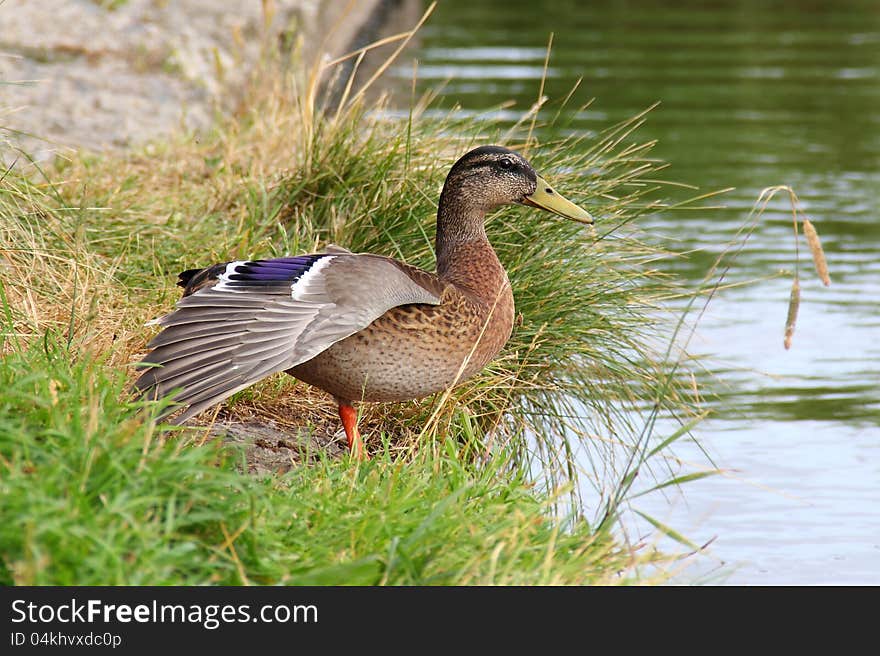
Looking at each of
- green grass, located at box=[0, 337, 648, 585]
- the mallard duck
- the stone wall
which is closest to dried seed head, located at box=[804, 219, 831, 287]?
green grass, located at box=[0, 337, 648, 585]

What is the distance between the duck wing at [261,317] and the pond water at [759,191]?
1.20m

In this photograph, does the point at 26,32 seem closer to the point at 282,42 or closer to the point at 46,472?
the point at 282,42

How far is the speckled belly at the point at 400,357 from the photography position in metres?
4.50

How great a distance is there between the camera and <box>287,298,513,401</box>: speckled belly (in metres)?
4.50

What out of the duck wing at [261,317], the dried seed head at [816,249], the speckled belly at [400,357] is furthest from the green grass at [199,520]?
the dried seed head at [816,249]

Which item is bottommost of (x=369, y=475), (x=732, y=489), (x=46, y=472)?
(x=732, y=489)

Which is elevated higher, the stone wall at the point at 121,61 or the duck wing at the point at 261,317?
the duck wing at the point at 261,317

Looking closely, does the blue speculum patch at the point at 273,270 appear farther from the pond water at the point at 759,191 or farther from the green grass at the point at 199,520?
the pond water at the point at 759,191

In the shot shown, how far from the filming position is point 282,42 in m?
11.6

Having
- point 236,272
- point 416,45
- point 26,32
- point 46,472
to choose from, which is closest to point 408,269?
point 236,272

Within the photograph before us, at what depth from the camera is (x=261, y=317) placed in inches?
168

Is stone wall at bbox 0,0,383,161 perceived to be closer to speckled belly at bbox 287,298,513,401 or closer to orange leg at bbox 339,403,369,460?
orange leg at bbox 339,403,369,460

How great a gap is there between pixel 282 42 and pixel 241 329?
769 cm

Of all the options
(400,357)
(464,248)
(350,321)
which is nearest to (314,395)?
(464,248)
